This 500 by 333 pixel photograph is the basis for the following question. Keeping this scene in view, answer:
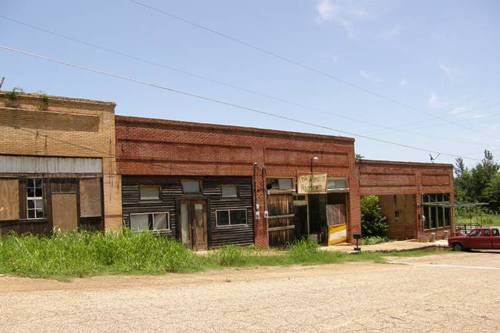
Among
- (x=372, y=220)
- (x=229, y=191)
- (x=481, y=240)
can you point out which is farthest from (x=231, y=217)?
(x=372, y=220)

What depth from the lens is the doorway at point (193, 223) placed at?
79.1 feet

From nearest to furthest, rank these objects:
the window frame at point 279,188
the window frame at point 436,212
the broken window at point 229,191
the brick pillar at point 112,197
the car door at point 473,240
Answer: the brick pillar at point 112,197 → the broken window at point 229,191 → the window frame at point 279,188 → the car door at point 473,240 → the window frame at point 436,212

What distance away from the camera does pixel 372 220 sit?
131 ft

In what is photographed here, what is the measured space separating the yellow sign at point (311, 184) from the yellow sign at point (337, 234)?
10.8 feet

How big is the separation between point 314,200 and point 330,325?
2279 centimetres

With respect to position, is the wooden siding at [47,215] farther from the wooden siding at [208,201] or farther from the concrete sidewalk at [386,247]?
the concrete sidewalk at [386,247]

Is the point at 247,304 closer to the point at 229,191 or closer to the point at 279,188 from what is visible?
the point at 229,191

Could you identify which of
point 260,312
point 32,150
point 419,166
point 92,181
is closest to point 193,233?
point 92,181

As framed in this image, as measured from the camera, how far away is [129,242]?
16.4 metres

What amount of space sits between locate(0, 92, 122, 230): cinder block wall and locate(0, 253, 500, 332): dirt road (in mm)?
7727

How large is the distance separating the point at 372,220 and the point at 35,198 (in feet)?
86.7

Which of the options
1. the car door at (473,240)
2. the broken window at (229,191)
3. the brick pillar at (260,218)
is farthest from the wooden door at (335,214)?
the broken window at (229,191)

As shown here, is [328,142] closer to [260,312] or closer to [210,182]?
[210,182]

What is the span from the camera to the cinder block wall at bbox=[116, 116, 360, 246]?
22.3m
